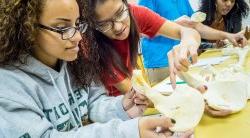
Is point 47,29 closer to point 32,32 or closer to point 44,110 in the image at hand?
point 32,32

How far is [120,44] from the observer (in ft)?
3.85

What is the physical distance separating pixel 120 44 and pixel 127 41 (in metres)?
0.04

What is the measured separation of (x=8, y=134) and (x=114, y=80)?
1.68ft

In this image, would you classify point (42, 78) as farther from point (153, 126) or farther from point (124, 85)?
point (124, 85)

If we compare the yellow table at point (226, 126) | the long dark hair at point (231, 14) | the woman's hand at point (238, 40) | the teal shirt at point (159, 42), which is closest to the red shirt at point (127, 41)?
the yellow table at point (226, 126)

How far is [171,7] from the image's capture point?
1.90 m

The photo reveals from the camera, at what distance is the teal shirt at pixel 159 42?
1860 millimetres

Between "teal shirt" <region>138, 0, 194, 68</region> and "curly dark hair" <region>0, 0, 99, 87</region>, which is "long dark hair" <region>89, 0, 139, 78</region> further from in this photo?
"teal shirt" <region>138, 0, 194, 68</region>

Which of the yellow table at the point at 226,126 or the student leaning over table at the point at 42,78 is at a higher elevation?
the student leaning over table at the point at 42,78

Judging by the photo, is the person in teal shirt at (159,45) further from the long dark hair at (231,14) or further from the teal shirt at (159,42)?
the long dark hair at (231,14)

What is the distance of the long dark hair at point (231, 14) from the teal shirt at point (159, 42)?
0.27 meters

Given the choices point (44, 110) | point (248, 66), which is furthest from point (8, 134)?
point (248, 66)

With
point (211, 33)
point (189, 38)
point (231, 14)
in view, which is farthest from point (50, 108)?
point (231, 14)

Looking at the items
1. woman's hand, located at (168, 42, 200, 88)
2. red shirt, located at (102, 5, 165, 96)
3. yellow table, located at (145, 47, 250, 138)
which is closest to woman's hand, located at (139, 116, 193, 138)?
yellow table, located at (145, 47, 250, 138)
